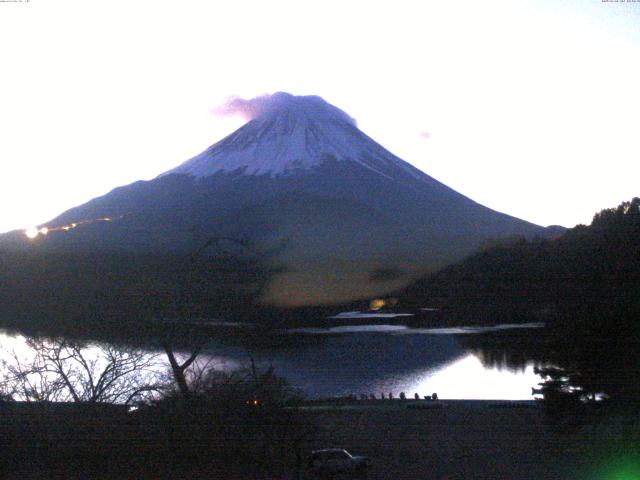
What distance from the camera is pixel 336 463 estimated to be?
8.35 feet

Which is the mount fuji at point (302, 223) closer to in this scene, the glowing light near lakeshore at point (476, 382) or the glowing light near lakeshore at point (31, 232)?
the glowing light near lakeshore at point (31, 232)

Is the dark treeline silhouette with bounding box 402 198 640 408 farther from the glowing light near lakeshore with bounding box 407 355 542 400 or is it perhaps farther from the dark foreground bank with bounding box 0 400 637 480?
the dark foreground bank with bounding box 0 400 637 480

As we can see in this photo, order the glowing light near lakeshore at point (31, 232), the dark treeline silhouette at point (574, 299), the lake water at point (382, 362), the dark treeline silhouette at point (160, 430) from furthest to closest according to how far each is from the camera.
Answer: the lake water at point (382, 362) < the glowing light near lakeshore at point (31, 232) < the dark treeline silhouette at point (574, 299) < the dark treeline silhouette at point (160, 430)

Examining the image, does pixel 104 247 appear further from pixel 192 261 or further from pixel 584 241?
pixel 584 241

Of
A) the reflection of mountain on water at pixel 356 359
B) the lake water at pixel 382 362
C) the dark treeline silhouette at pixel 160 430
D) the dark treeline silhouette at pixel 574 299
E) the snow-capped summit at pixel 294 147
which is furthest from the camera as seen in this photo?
the snow-capped summit at pixel 294 147

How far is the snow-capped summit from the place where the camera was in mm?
12734

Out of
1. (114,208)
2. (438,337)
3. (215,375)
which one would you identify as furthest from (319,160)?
(215,375)

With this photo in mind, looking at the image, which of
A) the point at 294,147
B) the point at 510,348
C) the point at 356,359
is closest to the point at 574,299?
the point at 510,348

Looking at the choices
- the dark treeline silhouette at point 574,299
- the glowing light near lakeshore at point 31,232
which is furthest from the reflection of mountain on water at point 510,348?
the glowing light near lakeshore at point 31,232

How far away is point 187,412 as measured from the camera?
2.53m

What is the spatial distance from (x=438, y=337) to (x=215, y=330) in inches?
55.0

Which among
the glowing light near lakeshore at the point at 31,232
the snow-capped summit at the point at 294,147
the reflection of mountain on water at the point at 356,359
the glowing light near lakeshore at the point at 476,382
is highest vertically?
the snow-capped summit at the point at 294,147

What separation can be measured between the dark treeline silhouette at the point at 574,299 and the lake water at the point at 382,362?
95mm

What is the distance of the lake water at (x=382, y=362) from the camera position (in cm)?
297
